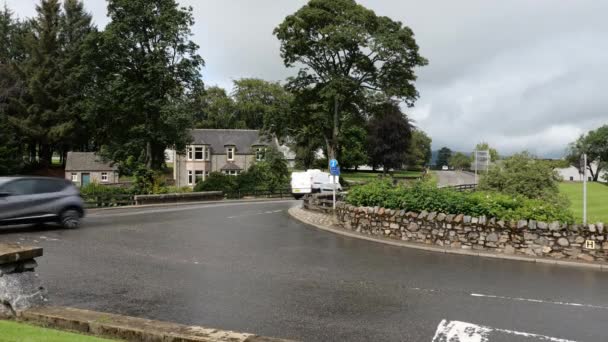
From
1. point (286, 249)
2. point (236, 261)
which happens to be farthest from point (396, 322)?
point (286, 249)

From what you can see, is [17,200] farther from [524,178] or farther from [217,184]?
[217,184]

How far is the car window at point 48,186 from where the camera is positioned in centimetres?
1608

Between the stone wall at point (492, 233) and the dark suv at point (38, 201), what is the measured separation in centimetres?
1062

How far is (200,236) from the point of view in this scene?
15.9m

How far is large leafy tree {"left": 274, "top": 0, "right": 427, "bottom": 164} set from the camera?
42.7m

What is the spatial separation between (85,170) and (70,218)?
5352 cm

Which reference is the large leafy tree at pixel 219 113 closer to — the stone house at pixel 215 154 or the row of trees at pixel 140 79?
the stone house at pixel 215 154

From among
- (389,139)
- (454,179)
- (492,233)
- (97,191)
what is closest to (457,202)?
(492,233)

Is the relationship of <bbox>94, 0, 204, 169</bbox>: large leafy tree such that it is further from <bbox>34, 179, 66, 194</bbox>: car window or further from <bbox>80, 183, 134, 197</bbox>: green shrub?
<bbox>34, 179, 66, 194</bbox>: car window

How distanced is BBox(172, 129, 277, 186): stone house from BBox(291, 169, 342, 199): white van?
3067 cm

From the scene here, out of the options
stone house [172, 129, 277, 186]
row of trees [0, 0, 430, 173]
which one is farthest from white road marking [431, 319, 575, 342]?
stone house [172, 129, 277, 186]

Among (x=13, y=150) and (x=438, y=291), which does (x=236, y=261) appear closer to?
(x=438, y=291)

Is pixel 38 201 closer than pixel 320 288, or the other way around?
pixel 320 288

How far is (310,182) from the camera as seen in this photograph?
36594 millimetres
